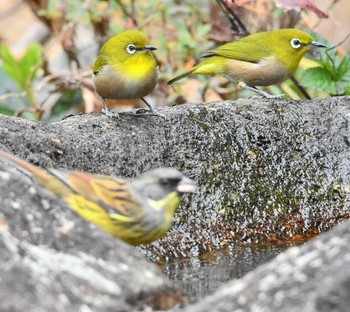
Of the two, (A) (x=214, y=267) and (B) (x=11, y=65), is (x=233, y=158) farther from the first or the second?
(B) (x=11, y=65)

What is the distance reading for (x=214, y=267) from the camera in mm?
4828

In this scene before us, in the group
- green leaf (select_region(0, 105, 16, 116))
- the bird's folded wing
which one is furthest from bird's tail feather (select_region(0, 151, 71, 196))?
green leaf (select_region(0, 105, 16, 116))

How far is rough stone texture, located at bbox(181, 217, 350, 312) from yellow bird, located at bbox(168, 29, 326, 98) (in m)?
4.35

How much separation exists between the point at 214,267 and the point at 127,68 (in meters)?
1.82

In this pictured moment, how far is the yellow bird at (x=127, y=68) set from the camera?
6.06 meters

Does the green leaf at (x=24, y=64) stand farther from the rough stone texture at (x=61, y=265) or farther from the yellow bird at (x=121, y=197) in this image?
the rough stone texture at (x=61, y=265)

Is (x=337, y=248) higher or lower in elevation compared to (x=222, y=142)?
higher

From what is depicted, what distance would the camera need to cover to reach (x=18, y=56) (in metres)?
10.3

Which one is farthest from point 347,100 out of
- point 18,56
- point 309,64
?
point 18,56

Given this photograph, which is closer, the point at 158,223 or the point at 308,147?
the point at 158,223

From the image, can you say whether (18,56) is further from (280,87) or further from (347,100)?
(347,100)

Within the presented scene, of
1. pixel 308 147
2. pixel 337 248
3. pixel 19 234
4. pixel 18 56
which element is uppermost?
pixel 337 248

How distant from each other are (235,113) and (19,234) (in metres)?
2.90

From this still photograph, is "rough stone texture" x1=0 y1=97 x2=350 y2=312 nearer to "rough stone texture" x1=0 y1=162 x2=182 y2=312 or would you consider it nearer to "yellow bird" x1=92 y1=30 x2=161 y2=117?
"yellow bird" x1=92 y1=30 x2=161 y2=117
